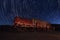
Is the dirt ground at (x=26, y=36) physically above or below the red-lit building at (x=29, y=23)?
below

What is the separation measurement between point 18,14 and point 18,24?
0.27m

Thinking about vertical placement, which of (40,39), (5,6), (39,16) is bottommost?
(40,39)

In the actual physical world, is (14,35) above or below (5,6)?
below

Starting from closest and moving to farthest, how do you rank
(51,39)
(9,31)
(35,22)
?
(51,39) < (9,31) < (35,22)

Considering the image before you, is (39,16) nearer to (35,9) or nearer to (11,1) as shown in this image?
(35,9)

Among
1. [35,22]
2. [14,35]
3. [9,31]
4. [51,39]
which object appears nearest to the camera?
[51,39]

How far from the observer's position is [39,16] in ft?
12.0

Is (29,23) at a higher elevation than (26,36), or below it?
higher

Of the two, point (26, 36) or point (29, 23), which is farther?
point (29, 23)

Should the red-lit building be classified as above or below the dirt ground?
above

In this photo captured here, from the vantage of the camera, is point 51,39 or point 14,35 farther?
point 14,35

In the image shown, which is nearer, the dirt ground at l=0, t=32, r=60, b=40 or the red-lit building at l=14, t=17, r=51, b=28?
the dirt ground at l=0, t=32, r=60, b=40

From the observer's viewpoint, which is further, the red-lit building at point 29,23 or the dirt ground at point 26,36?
the red-lit building at point 29,23

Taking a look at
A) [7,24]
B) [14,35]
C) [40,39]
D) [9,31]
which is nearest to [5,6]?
[7,24]
